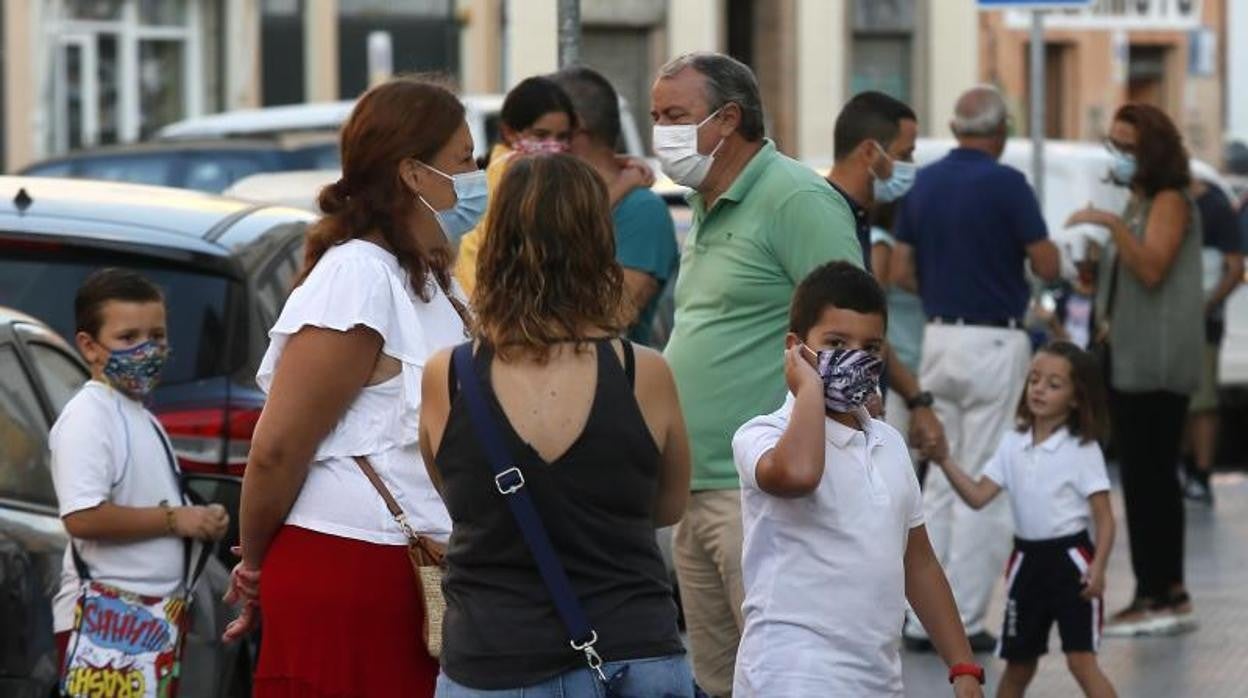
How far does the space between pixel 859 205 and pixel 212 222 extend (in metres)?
1.82

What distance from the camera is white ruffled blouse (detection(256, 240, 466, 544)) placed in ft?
17.5

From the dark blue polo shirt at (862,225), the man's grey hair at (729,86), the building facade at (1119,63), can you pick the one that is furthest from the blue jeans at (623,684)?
the building facade at (1119,63)

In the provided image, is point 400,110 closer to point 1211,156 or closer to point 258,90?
point 258,90

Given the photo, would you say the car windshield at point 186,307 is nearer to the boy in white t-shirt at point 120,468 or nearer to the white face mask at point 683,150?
the boy in white t-shirt at point 120,468

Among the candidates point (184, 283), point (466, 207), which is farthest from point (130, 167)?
point (466, 207)

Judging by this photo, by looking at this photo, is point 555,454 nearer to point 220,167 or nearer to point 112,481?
point 112,481

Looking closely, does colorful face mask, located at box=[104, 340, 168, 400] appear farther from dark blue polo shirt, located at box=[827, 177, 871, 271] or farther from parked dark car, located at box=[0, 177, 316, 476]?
dark blue polo shirt, located at box=[827, 177, 871, 271]

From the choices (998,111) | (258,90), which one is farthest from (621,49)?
(998,111)

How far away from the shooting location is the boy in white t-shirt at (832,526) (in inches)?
220

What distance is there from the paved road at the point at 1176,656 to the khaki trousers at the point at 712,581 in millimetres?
2396

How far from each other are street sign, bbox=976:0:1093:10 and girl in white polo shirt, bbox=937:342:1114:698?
560cm

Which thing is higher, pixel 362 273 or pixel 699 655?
pixel 362 273

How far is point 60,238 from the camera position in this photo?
26.9ft

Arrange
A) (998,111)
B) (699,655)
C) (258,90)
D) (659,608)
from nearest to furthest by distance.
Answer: (659,608)
(699,655)
(998,111)
(258,90)
